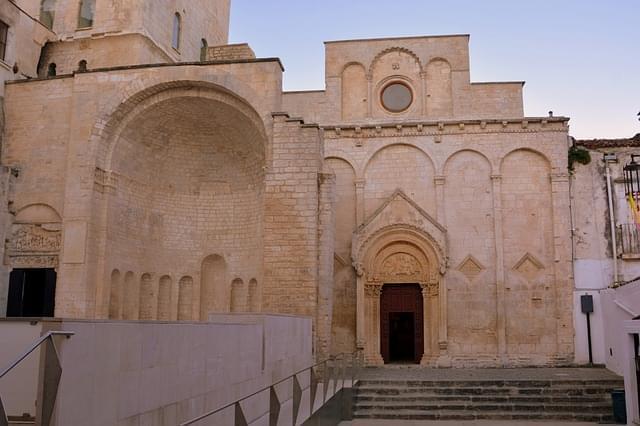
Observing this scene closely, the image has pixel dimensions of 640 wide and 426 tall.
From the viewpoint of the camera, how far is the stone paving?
45.4ft

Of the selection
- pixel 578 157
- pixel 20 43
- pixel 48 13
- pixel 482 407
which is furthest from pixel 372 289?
pixel 48 13

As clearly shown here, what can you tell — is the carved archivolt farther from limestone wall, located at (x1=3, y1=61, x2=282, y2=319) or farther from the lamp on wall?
the lamp on wall

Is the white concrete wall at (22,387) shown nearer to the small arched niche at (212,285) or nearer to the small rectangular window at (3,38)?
the small arched niche at (212,285)

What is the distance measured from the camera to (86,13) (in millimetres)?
20328

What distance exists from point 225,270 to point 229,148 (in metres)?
3.61

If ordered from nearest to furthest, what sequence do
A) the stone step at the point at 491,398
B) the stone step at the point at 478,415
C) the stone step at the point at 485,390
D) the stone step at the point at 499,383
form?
the stone step at the point at 478,415 → the stone step at the point at 491,398 → the stone step at the point at 485,390 → the stone step at the point at 499,383

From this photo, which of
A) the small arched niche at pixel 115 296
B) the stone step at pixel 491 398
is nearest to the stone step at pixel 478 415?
the stone step at pixel 491 398

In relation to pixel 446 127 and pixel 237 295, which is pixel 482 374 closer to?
pixel 237 295

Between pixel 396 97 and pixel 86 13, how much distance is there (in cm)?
1099

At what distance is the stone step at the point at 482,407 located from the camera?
11984 mm

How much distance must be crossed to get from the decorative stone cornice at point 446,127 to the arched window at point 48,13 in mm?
10320

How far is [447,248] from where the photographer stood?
1806cm

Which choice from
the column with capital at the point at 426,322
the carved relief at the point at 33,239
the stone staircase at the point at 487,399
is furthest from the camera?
the column with capital at the point at 426,322

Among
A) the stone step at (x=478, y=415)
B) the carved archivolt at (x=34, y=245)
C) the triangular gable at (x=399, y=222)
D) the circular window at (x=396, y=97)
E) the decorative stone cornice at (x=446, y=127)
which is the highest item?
the circular window at (x=396, y=97)
